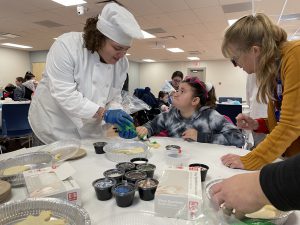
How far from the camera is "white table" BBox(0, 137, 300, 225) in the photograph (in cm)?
70

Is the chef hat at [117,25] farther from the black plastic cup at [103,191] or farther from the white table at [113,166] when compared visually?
the black plastic cup at [103,191]

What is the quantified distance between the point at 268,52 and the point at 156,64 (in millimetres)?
13226

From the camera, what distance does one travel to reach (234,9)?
4.57 m

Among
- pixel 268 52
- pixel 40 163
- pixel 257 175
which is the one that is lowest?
pixel 40 163

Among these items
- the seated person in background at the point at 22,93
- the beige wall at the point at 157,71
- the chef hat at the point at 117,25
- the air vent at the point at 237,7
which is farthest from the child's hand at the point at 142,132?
the beige wall at the point at 157,71

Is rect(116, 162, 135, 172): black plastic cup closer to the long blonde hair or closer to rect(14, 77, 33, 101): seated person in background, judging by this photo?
the long blonde hair

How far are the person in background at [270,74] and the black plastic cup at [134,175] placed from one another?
0.41 meters

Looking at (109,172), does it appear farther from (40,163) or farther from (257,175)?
(257,175)

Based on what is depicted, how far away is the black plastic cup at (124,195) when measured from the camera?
0.70m

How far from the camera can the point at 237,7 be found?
4.46m

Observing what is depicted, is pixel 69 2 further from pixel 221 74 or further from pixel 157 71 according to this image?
pixel 157 71

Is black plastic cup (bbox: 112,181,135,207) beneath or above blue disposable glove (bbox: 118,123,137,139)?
beneath

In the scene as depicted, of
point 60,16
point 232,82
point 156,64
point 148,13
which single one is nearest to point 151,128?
point 148,13

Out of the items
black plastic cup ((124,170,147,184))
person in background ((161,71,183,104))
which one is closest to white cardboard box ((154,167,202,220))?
black plastic cup ((124,170,147,184))
